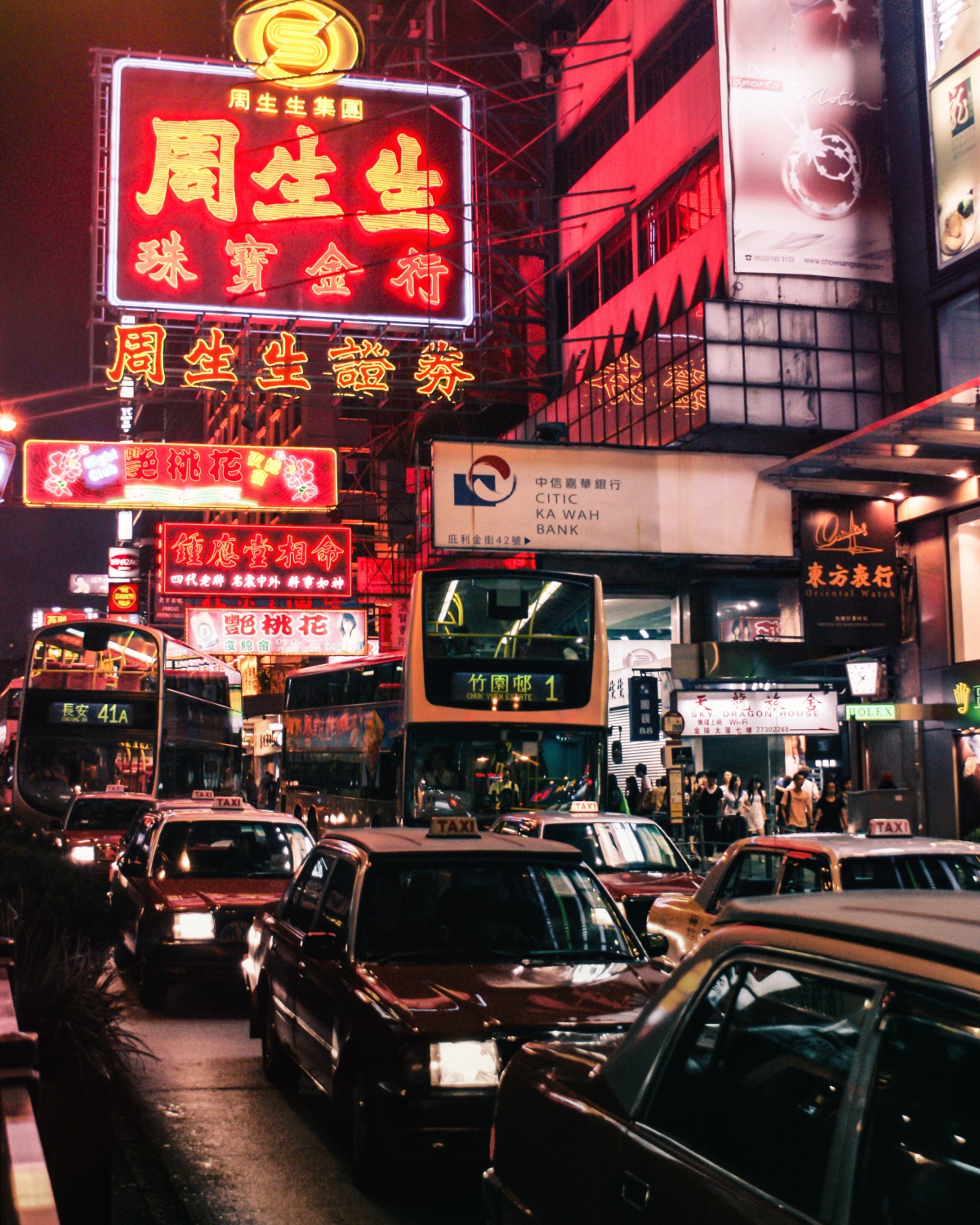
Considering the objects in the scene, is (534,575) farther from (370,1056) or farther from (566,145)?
(566,145)

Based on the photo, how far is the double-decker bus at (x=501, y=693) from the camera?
54.8 feet

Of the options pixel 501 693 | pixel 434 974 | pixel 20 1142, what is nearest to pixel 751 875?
pixel 434 974

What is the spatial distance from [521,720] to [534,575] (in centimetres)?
183

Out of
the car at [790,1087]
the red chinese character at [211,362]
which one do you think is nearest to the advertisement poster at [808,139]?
the red chinese character at [211,362]

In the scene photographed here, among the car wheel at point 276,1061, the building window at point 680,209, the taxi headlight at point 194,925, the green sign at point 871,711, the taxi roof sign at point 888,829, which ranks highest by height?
the building window at point 680,209

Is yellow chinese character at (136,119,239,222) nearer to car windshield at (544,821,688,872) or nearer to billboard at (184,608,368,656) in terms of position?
billboard at (184,608,368,656)

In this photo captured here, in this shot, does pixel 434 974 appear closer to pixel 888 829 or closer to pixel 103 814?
pixel 888 829

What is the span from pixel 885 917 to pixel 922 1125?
0.38 meters

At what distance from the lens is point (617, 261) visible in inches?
1257

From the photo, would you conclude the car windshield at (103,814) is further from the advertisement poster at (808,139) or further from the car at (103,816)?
the advertisement poster at (808,139)

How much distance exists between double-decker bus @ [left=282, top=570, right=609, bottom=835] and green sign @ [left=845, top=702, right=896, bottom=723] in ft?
16.4

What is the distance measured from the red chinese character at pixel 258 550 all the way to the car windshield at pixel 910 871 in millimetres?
24038

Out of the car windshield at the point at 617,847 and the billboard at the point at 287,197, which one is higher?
the billboard at the point at 287,197

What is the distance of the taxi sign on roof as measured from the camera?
7.40 meters
